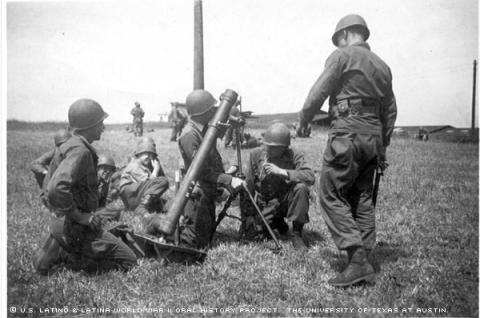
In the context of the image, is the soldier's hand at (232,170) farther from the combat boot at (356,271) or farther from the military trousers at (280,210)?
the combat boot at (356,271)

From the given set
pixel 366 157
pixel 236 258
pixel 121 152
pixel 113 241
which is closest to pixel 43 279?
pixel 113 241

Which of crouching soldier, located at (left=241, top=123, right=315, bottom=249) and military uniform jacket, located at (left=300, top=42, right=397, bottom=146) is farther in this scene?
crouching soldier, located at (left=241, top=123, right=315, bottom=249)

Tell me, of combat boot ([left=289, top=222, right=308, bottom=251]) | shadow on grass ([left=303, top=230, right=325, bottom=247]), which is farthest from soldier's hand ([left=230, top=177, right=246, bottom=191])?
shadow on grass ([left=303, top=230, right=325, bottom=247])

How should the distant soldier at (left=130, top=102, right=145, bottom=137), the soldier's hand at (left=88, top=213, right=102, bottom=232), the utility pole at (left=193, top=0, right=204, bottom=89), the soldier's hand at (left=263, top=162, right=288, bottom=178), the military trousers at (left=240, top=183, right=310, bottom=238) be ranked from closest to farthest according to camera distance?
1. the soldier's hand at (left=88, top=213, right=102, bottom=232)
2. the soldier's hand at (left=263, top=162, right=288, bottom=178)
3. the military trousers at (left=240, top=183, right=310, bottom=238)
4. the utility pole at (left=193, top=0, right=204, bottom=89)
5. the distant soldier at (left=130, top=102, right=145, bottom=137)

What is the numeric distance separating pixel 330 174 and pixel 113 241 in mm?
2421

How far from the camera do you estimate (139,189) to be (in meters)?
6.74

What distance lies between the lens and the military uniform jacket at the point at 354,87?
3529mm

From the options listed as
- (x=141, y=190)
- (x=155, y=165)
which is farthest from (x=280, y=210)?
(x=155, y=165)

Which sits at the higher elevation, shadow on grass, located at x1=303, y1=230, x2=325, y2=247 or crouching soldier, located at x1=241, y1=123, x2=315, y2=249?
crouching soldier, located at x1=241, y1=123, x2=315, y2=249

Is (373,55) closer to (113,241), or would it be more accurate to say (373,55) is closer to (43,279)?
(113,241)

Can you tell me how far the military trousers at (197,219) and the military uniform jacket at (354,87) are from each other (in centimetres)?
168

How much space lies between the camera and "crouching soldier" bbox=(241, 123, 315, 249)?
4.71 metres

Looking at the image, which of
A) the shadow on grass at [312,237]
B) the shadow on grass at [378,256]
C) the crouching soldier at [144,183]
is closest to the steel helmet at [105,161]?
the crouching soldier at [144,183]

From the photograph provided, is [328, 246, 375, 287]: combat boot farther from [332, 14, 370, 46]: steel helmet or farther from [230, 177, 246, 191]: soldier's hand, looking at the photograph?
[332, 14, 370, 46]: steel helmet
